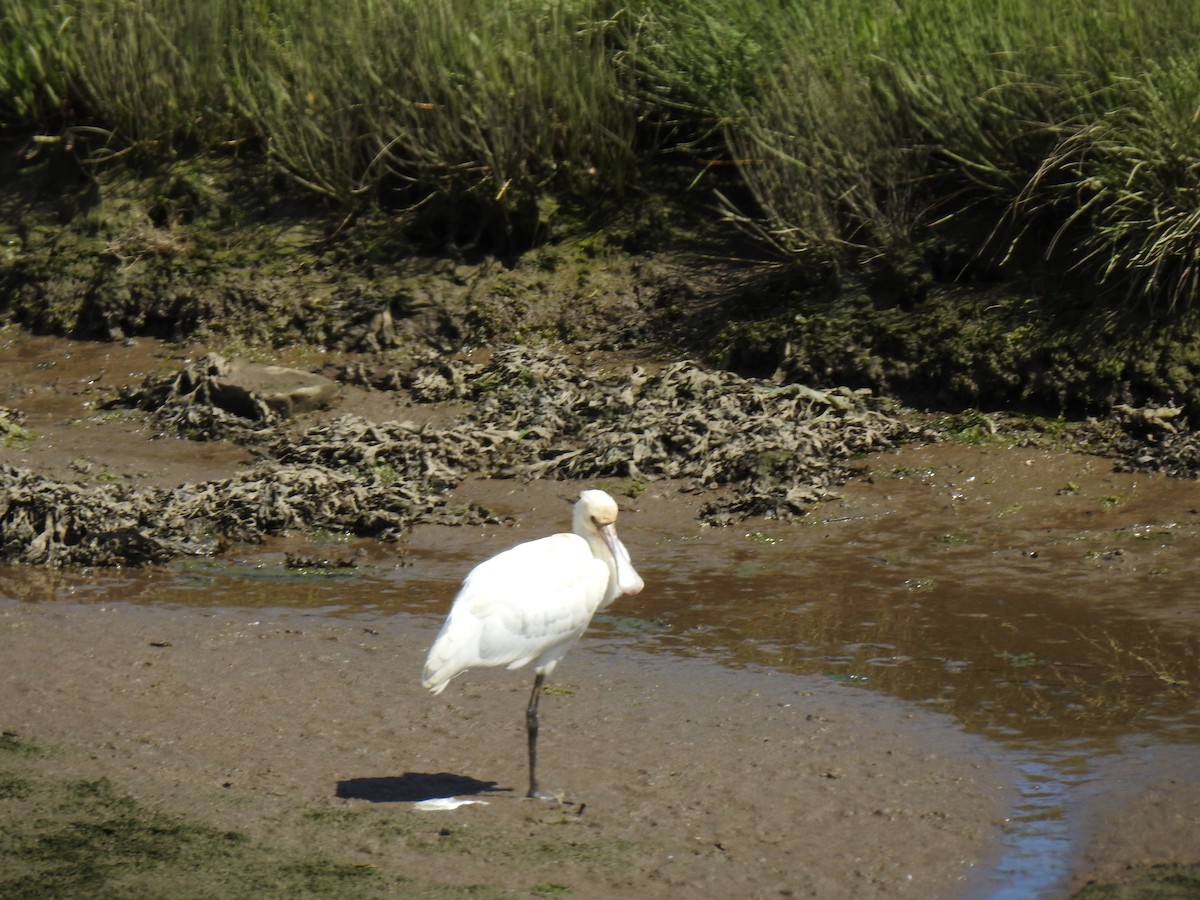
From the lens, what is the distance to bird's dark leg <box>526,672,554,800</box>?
512cm

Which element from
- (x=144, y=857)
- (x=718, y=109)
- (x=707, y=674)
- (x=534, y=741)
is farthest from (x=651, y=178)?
(x=144, y=857)

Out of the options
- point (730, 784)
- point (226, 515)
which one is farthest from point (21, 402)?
point (730, 784)

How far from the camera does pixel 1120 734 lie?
5.45 m

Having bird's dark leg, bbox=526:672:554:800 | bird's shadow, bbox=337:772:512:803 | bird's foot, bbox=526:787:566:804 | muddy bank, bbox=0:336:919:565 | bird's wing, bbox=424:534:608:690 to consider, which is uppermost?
bird's wing, bbox=424:534:608:690

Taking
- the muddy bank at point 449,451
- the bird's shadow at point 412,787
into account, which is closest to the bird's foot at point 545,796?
the bird's shadow at point 412,787

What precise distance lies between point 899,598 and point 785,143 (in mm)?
3910

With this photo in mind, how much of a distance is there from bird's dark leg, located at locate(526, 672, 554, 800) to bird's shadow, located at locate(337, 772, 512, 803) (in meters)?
0.12

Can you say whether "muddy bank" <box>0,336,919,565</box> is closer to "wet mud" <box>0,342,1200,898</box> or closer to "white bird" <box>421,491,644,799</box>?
"wet mud" <box>0,342,1200,898</box>

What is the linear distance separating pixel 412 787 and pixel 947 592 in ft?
9.48

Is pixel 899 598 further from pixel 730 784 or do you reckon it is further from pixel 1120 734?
pixel 730 784

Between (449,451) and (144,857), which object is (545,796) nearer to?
(144,857)

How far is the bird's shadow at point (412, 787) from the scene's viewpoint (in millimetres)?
→ 5129

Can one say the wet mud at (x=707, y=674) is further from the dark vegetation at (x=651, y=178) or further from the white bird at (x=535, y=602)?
the dark vegetation at (x=651, y=178)

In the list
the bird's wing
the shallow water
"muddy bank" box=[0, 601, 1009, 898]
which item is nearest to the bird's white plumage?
the bird's wing
